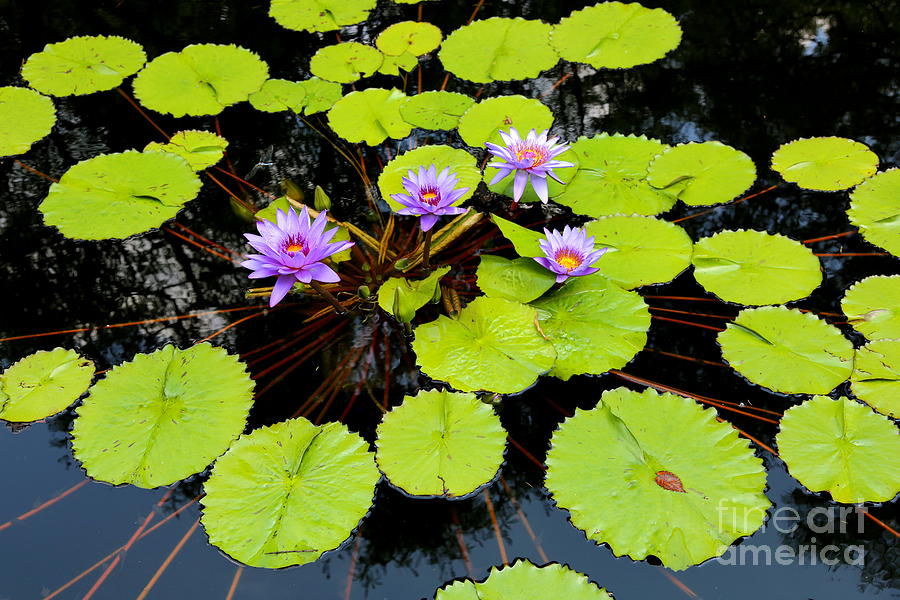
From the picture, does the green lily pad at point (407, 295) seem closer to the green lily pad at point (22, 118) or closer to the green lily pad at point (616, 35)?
the green lily pad at point (616, 35)

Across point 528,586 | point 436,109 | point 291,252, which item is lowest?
point 528,586

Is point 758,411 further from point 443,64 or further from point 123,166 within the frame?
point 123,166

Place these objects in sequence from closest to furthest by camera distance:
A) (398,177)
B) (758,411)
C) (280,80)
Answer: (758,411)
(398,177)
(280,80)

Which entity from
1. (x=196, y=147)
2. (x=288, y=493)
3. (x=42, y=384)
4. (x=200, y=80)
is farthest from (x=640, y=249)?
(x=200, y=80)

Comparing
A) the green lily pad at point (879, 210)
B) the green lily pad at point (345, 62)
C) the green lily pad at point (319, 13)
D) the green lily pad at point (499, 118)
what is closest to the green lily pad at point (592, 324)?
the green lily pad at point (499, 118)

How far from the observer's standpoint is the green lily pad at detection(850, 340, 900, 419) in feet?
6.73

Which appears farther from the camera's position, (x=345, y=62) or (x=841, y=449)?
(x=345, y=62)

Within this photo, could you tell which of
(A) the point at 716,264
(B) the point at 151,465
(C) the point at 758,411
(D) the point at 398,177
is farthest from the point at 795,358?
(B) the point at 151,465

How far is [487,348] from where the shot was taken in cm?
218

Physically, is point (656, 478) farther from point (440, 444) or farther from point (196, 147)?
point (196, 147)

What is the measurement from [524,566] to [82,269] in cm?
228

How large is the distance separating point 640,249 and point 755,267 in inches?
17.6

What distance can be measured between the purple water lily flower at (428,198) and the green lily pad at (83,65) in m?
2.42

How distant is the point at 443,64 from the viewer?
357 centimetres
